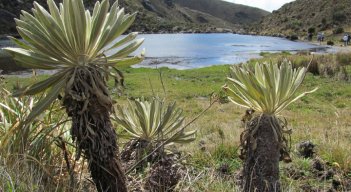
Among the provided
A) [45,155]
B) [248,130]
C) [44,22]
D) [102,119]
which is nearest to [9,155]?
[45,155]

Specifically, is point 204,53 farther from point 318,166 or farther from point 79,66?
point 79,66

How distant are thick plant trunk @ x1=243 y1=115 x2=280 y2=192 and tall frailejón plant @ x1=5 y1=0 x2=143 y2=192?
1020 mm

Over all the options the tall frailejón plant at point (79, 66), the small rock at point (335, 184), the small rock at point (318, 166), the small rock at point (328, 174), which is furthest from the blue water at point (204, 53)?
the tall frailejón plant at point (79, 66)

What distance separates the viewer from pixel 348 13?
83.9 m

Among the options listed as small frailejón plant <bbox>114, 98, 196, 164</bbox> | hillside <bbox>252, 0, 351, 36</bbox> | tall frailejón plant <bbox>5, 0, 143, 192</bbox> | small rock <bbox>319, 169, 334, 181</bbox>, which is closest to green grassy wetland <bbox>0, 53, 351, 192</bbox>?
small rock <bbox>319, 169, 334, 181</bbox>

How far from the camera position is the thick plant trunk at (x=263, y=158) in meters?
2.99

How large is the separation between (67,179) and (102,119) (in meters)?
0.71

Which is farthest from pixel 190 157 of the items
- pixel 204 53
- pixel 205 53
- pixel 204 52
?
pixel 204 52

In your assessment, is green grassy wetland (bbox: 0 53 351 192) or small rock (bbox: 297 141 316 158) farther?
small rock (bbox: 297 141 316 158)

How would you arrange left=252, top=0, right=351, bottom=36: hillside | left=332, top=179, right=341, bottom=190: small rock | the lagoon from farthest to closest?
left=252, top=0, right=351, bottom=36: hillside, the lagoon, left=332, top=179, right=341, bottom=190: small rock

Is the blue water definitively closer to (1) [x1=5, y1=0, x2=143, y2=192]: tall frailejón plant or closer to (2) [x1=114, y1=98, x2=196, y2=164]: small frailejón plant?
(2) [x1=114, y1=98, x2=196, y2=164]: small frailejón plant

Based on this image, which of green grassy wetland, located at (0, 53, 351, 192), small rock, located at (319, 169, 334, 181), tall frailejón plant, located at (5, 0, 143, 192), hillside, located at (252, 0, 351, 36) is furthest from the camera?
hillside, located at (252, 0, 351, 36)

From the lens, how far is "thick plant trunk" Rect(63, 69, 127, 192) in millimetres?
2375

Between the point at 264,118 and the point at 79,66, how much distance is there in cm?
140
